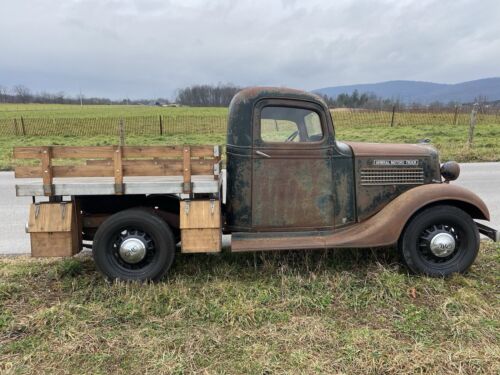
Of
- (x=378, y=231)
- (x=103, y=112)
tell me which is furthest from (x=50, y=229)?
(x=103, y=112)

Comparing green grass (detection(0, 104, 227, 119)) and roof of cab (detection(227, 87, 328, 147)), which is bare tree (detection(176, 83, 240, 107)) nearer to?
green grass (detection(0, 104, 227, 119))

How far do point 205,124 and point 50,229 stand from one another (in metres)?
21.3

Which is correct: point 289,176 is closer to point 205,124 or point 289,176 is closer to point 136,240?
point 136,240

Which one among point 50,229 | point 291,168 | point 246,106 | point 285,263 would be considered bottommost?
point 285,263

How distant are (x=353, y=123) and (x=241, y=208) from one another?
19834mm

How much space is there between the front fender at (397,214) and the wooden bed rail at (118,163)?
1433 mm

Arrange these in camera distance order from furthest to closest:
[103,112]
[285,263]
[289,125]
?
[103,112] < [285,263] < [289,125]

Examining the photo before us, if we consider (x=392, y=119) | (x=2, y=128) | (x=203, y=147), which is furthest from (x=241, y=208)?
(x=2, y=128)

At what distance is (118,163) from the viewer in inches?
146

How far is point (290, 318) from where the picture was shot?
321cm

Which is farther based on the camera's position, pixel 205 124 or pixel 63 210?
pixel 205 124

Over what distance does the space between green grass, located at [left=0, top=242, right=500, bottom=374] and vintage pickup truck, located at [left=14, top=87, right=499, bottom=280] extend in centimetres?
31

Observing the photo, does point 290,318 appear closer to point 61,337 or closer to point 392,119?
point 61,337

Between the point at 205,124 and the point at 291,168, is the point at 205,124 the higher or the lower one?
the higher one
